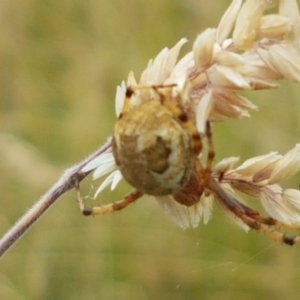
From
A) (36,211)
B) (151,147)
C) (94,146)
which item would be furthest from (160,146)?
(94,146)

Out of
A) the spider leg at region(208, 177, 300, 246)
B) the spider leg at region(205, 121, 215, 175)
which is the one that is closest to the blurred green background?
the spider leg at region(208, 177, 300, 246)

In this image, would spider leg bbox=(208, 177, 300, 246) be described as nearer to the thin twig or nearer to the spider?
the spider

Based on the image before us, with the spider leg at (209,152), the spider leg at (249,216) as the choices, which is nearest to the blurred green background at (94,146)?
the spider leg at (249,216)

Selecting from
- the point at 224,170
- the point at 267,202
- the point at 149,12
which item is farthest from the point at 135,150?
the point at 149,12

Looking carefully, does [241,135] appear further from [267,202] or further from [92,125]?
[267,202]

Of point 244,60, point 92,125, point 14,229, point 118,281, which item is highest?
point 244,60

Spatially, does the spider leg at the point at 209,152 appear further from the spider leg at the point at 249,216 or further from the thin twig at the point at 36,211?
the thin twig at the point at 36,211
